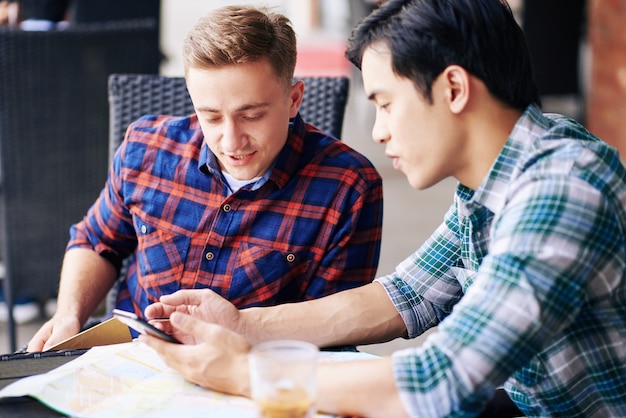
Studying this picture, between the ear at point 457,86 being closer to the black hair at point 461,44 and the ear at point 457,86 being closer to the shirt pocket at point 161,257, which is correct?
the black hair at point 461,44

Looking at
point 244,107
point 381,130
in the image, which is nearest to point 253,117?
point 244,107

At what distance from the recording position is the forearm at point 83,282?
1.85 m

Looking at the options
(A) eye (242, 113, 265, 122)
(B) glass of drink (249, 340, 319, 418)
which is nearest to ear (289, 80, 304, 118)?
(A) eye (242, 113, 265, 122)

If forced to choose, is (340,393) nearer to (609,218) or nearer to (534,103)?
(609,218)

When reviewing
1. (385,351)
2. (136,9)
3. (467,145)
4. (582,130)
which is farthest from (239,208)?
(136,9)

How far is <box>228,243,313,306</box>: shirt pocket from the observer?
5.70 feet

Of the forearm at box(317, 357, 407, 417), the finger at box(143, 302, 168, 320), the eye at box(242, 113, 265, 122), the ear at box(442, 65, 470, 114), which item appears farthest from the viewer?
the eye at box(242, 113, 265, 122)

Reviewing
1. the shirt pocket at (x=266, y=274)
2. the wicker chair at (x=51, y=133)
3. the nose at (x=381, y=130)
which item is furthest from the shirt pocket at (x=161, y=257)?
the wicker chair at (x=51, y=133)

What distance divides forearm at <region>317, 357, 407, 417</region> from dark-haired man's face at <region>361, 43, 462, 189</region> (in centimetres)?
31

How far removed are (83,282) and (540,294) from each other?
1095 mm

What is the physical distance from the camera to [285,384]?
1052mm

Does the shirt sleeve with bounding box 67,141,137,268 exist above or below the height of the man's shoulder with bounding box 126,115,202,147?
below

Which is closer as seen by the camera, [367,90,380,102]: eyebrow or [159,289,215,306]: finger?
[367,90,380,102]: eyebrow

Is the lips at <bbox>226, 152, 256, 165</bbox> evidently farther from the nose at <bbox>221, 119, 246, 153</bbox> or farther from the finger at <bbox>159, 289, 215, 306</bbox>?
the finger at <bbox>159, 289, 215, 306</bbox>
